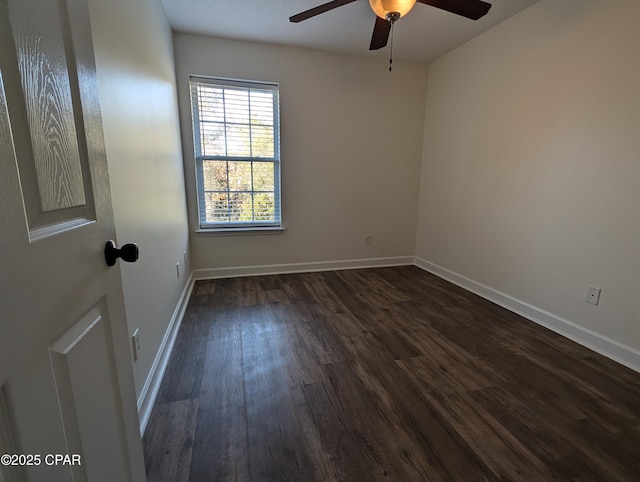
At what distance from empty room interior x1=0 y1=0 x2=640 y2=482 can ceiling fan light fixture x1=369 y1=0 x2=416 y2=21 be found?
23cm

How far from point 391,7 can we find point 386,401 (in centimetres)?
231

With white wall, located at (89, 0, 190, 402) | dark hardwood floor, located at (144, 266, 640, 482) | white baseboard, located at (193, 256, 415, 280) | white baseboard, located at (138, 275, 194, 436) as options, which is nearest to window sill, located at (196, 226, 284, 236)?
white baseboard, located at (193, 256, 415, 280)

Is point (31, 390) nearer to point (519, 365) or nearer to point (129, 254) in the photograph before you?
point (129, 254)

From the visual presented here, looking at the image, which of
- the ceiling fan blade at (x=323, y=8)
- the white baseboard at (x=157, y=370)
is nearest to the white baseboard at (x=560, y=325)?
the ceiling fan blade at (x=323, y=8)

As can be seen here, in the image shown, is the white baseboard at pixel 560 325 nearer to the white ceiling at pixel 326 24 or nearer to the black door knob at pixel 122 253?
the white ceiling at pixel 326 24

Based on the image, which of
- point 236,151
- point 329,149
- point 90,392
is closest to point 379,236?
point 329,149

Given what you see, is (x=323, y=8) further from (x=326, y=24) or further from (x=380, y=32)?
(x=326, y=24)

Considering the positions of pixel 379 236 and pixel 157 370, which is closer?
pixel 157 370

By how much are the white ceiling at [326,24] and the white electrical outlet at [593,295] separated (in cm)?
229

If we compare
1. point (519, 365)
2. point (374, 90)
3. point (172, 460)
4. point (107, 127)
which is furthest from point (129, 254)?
point (374, 90)

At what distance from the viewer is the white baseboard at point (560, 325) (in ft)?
6.16

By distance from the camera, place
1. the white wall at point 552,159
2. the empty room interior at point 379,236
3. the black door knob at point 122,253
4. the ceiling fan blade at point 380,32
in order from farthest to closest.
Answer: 1. the ceiling fan blade at point 380,32
2. the white wall at point 552,159
3. the empty room interior at point 379,236
4. the black door knob at point 122,253

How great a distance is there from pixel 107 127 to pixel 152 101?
931 mm

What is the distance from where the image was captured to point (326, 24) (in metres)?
2.62
